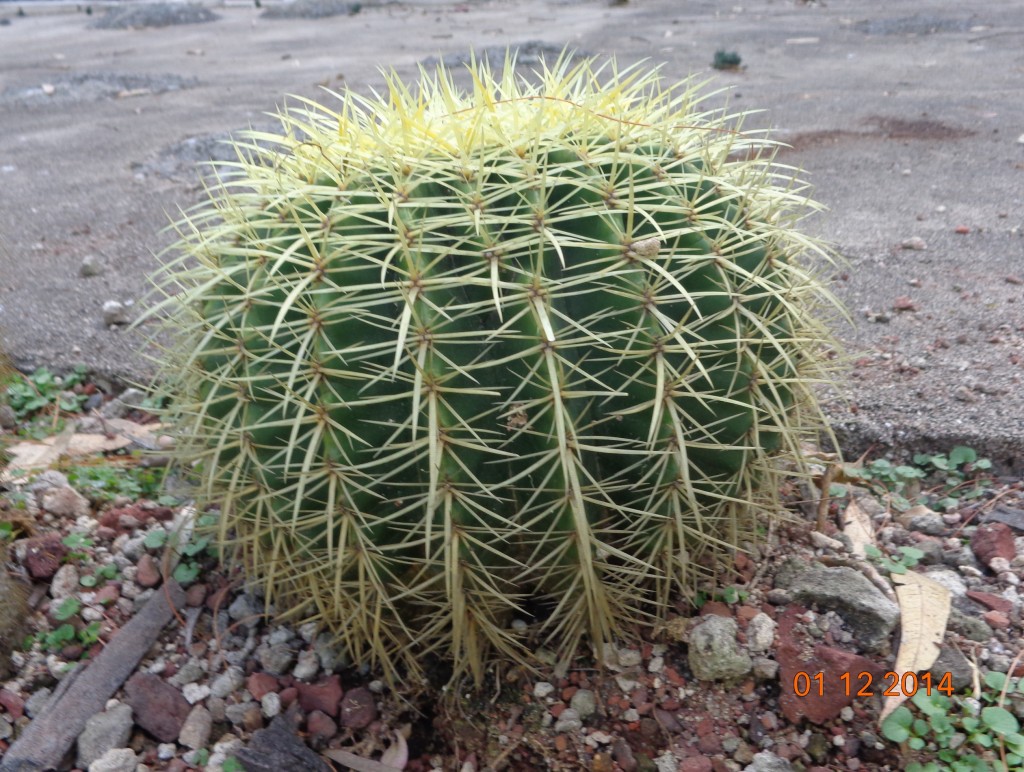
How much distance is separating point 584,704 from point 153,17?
1468 centimetres

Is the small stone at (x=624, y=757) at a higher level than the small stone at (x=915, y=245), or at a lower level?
lower

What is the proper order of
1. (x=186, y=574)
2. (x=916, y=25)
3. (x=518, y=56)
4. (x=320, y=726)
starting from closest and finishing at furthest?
1. (x=320, y=726)
2. (x=186, y=574)
3. (x=518, y=56)
4. (x=916, y=25)

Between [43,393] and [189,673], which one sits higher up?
[43,393]

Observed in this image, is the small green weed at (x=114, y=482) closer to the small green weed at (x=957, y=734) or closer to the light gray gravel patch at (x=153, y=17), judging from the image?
the small green weed at (x=957, y=734)

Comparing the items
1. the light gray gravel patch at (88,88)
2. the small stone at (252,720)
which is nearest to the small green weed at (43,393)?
the small stone at (252,720)

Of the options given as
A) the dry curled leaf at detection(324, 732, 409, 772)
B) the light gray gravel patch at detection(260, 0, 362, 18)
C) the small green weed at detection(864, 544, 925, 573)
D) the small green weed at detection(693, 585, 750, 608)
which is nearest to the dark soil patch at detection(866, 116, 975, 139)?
the small green weed at detection(864, 544, 925, 573)

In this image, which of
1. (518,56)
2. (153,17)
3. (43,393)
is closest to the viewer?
(43,393)

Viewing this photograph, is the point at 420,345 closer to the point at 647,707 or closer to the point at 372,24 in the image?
the point at 647,707

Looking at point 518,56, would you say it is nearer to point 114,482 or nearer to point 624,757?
point 114,482

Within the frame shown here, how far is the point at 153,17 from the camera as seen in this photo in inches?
552

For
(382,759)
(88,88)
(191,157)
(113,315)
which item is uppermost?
(88,88)

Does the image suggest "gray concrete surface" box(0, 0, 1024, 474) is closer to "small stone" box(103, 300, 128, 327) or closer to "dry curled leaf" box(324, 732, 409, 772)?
"small stone" box(103, 300, 128, 327)

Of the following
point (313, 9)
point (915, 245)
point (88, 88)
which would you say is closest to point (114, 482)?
point (915, 245)

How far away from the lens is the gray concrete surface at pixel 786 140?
321cm
